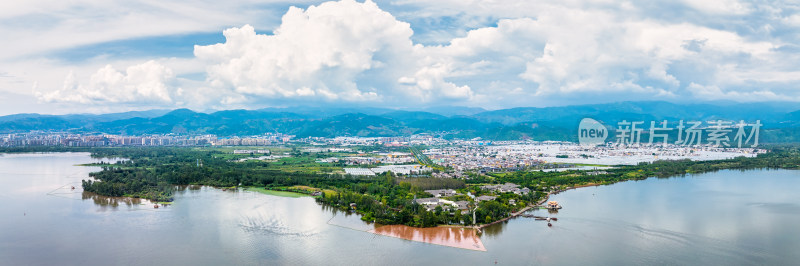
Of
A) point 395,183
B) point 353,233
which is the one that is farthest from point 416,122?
point 353,233

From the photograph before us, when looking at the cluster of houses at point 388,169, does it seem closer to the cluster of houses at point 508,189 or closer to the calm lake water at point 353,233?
the cluster of houses at point 508,189

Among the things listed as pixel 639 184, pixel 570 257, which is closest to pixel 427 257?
pixel 570 257

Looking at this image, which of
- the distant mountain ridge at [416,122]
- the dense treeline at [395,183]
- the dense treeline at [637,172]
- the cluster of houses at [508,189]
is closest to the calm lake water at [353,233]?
the dense treeline at [395,183]

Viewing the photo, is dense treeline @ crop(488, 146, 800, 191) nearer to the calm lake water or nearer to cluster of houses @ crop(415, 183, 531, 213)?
cluster of houses @ crop(415, 183, 531, 213)

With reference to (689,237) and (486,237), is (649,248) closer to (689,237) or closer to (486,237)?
(689,237)

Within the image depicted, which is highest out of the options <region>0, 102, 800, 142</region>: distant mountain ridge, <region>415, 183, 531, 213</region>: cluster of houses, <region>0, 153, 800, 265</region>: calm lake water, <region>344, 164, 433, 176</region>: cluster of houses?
<region>0, 102, 800, 142</region>: distant mountain ridge

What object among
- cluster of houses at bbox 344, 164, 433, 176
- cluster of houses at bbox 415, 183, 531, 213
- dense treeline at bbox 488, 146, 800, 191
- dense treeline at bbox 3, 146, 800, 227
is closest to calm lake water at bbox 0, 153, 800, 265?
dense treeline at bbox 3, 146, 800, 227

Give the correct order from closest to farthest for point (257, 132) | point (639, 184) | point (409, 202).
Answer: point (409, 202) < point (639, 184) < point (257, 132)
